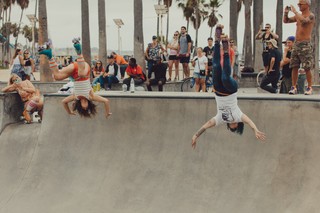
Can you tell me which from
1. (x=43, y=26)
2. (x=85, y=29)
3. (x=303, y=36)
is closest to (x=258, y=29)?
(x=85, y=29)

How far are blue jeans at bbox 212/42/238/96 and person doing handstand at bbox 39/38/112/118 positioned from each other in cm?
265

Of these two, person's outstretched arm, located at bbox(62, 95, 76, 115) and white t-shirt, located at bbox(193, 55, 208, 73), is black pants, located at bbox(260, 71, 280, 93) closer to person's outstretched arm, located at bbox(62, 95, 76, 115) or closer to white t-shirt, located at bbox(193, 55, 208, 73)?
white t-shirt, located at bbox(193, 55, 208, 73)

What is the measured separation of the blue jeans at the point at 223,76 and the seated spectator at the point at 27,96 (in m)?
5.78

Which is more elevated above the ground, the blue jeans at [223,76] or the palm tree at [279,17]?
the palm tree at [279,17]

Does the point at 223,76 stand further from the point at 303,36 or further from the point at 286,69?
the point at 286,69

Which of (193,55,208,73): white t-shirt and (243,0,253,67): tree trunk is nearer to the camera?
(193,55,208,73): white t-shirt

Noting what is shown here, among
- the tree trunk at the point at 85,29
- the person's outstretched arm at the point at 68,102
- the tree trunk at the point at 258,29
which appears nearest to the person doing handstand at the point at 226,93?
the person's outstretched arm at the point at 68,102

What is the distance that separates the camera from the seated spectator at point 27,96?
40.1ft

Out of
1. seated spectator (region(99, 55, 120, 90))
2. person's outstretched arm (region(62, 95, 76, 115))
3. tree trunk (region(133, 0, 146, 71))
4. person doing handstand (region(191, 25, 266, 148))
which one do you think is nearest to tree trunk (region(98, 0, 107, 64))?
tree trunk (region(133, 0, 146, 71))

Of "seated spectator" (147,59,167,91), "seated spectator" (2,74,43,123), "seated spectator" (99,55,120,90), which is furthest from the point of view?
"seated spectator" (99,55,120,90)

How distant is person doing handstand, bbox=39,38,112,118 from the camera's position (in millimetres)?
9125

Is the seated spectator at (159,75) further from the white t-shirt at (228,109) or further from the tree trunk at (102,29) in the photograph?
the tree trunk at (102,29)

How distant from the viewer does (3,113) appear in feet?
39.5

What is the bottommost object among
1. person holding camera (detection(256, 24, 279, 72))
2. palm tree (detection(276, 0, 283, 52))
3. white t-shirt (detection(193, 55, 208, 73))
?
white t-shirt (detection(193, 55, 208, 73))
